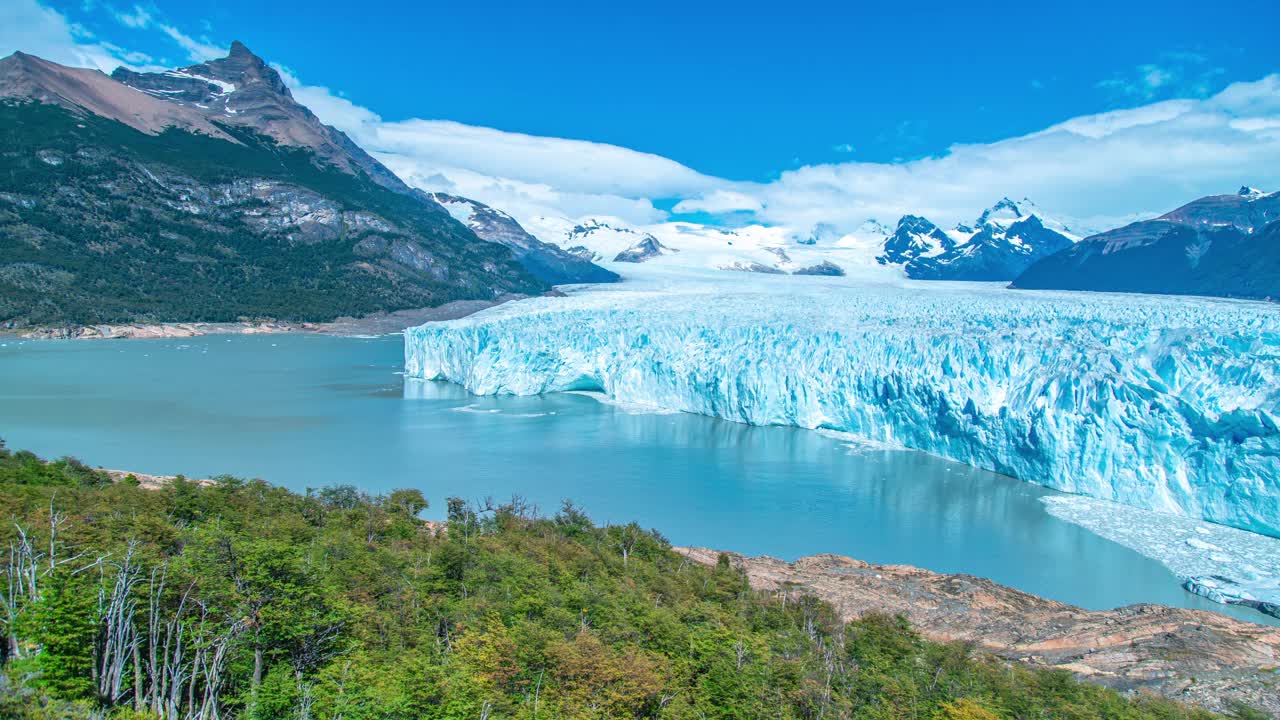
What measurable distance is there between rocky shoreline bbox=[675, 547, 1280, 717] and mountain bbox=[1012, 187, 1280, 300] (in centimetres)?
3711

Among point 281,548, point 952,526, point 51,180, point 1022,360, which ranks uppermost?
point 51,180

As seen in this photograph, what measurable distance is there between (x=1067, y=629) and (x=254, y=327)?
179 ft

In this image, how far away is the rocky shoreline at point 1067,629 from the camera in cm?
895

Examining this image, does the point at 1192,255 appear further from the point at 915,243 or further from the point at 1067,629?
the point at 915,243

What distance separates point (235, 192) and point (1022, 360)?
7346 cm

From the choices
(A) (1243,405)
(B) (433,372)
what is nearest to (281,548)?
(A) (1243,405)

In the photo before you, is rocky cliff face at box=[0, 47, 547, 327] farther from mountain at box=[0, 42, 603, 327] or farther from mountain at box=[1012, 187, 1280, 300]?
mountain at box=[1012, 187, 1280, 300]

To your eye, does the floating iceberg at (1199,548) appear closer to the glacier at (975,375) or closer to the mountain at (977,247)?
the glacier at (975,375)

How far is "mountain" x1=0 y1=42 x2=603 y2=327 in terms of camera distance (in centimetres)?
5328

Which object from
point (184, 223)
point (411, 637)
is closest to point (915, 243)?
point (184, 223)

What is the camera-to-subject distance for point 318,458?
20.2 meters

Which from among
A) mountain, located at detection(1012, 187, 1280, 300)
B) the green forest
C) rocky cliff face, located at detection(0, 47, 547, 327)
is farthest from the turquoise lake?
mountain, located at detection(1012, 187, 1280, 300)

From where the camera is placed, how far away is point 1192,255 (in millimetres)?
49281

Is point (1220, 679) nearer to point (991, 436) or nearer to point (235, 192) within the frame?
point (991, 436)
